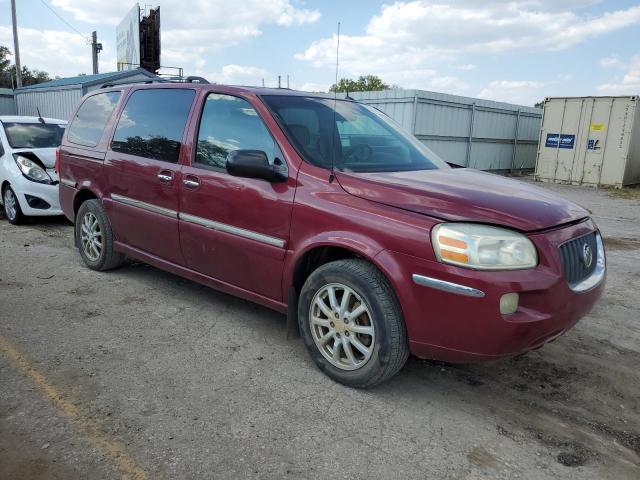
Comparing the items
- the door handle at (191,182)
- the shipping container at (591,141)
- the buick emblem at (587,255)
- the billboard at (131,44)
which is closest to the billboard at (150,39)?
the billboard at (131,44)

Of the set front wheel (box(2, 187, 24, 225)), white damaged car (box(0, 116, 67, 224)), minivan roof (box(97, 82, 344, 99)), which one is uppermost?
minivan roof (box(97, 82, 344, 99))

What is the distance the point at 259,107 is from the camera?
12.2 ft

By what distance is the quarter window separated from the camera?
146 inches

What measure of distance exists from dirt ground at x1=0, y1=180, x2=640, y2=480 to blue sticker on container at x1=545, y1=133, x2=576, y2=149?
14.9 m

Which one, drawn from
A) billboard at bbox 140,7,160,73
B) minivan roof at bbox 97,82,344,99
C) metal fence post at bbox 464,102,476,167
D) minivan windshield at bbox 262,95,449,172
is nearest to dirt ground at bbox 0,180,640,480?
A: minivan windshield at bbox 262,95,449,172

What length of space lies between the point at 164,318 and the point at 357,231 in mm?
1991

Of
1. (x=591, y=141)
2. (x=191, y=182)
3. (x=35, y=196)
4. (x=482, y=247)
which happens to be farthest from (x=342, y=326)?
(x=591, y=141)

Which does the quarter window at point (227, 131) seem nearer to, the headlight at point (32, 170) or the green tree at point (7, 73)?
the headlight at point (32, 170)

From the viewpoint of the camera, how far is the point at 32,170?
7.55 meters

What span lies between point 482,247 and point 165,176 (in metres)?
2.61

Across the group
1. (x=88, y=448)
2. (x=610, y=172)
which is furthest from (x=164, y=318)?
(x=610, y=172)

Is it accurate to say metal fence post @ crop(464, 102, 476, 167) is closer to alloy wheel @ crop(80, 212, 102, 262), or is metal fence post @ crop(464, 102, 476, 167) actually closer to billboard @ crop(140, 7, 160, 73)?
billboard @ crop(140, 7, 160, 73)

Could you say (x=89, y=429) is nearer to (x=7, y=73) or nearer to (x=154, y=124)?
(x=154, y=124)

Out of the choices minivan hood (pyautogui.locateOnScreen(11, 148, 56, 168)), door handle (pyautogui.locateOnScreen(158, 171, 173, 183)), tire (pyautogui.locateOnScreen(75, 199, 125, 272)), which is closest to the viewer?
door handle (pyautogui.locateOnScreen(158, 171, 173, 183))
